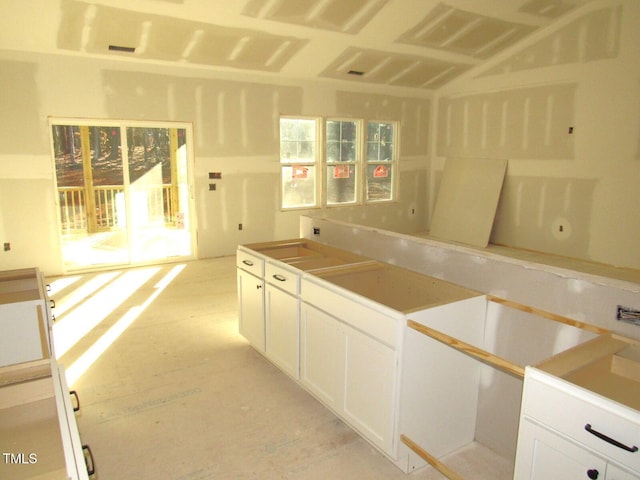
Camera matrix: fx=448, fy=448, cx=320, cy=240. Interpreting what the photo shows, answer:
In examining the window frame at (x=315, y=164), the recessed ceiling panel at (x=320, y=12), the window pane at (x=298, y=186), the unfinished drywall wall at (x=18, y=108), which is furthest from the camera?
the window pane at (x=298, y=186)

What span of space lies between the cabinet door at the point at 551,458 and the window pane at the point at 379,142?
7075 millimetres

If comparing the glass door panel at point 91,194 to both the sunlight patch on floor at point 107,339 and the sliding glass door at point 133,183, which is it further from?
the sunlight patch on floor at point 107,339

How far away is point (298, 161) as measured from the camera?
297 inches

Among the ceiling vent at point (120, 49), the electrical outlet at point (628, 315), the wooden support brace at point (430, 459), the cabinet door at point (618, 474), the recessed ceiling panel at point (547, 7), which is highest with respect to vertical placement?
the recessed ceiling panel at point (547, 7)

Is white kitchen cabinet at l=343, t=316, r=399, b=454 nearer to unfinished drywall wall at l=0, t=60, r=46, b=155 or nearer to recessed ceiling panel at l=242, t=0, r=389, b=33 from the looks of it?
recessed ceiling panel at l=242, t=0, r=389, b=33

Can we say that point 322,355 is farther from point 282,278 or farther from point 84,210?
point 84,210

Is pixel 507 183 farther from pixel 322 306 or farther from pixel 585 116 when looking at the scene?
pixel 322 306

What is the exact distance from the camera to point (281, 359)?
10.2ft

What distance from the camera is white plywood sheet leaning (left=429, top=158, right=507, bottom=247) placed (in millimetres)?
7473

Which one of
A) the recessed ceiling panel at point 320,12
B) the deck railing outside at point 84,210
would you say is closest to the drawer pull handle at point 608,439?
the recessed ceiling panel at point 320,12

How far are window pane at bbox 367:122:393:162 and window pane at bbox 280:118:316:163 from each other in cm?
121

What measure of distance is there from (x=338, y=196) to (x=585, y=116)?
396 centimetres

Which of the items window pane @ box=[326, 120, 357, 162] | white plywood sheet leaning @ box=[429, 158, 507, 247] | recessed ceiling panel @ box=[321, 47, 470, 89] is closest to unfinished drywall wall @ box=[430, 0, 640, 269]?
white plywood sheet leaning @ box=[429, 158, 507, 247]

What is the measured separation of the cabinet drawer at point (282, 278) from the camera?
284cm
